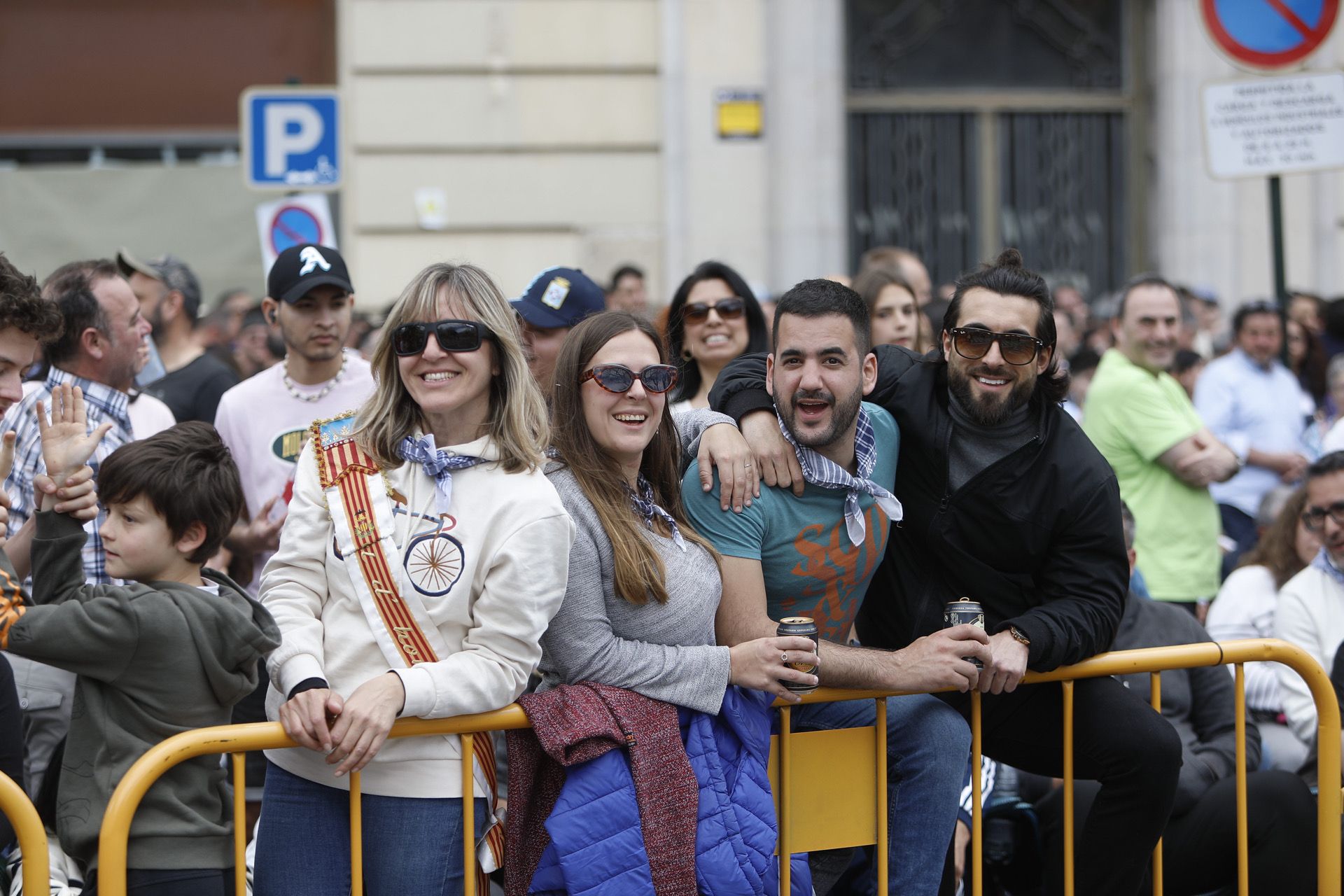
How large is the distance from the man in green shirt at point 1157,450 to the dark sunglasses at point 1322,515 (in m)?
0.94

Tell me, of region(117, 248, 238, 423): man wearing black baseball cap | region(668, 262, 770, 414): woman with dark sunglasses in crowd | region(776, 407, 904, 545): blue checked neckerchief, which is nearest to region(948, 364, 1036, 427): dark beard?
region(776, 407, 904, 545): blue checked neckerchief

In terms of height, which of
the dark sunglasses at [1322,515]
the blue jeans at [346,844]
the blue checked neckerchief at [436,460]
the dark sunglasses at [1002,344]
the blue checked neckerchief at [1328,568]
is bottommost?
the blue jeans at [346,844]

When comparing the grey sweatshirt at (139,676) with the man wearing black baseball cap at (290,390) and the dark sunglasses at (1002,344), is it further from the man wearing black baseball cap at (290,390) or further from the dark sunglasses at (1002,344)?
the dark sunglasses at (1002,344)

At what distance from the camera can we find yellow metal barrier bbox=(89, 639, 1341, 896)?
3496 mm

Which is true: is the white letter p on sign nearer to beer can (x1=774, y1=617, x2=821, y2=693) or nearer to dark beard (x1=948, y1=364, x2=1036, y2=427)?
dark beard (x1=948, y1=364, x2=1036, y2=427)

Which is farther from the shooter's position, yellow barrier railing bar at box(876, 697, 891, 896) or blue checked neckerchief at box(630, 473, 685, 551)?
yellow barrier railing bar at box(876, 697, 891, 896)

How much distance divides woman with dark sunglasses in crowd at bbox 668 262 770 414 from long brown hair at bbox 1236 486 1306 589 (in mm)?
2240

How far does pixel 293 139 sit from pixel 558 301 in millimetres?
3989

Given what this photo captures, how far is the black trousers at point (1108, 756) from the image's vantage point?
4.32 m

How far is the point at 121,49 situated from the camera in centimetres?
1269

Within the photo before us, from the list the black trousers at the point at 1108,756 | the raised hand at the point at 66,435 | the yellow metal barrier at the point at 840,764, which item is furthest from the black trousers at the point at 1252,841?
the raised hand at the point at 66,435

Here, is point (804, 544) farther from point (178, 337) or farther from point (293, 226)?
→ point (293, 226)

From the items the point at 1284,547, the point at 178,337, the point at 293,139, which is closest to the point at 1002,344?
the point at 1284,547

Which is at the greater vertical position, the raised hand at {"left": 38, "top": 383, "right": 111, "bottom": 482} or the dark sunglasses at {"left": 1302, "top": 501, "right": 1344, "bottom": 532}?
the raised hand at {"left": 38, "top": 383, "right": 111, "bottom": 482}
